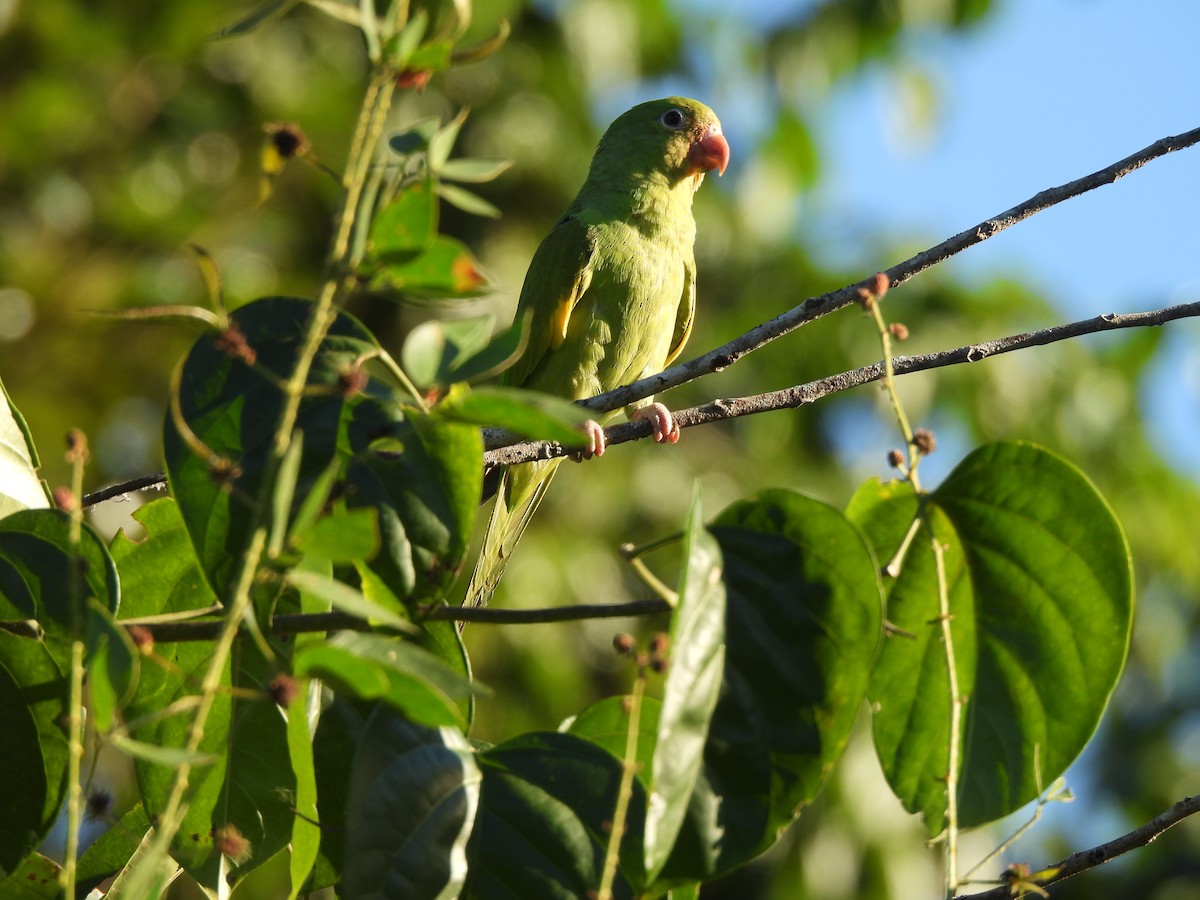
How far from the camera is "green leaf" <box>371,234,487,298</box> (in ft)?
3.10

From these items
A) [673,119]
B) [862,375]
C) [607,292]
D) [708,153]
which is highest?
[673,119]

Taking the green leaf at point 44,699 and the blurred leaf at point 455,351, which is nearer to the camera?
the blurred leaf at point 455,351

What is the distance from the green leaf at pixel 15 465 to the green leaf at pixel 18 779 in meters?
0.21

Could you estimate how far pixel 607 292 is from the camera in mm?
3479

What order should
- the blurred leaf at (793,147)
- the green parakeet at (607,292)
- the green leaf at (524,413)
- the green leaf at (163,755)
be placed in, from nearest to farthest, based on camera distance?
the green leaf at (163,755) → the green leaf at (524,413) → the green parakeet at (607,292) → the blurred leaf at (793,147)

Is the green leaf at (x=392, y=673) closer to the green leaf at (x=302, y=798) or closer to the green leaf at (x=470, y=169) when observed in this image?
the green leaf at (x=302, y=798)

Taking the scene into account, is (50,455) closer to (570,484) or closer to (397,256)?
(570,484)

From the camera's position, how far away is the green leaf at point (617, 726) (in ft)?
4.31

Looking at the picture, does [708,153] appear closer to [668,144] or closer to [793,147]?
[668,144]

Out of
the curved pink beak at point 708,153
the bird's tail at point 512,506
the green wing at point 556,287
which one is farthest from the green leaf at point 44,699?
the curved pink beak at point 708,153

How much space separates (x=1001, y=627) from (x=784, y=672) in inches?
13.1

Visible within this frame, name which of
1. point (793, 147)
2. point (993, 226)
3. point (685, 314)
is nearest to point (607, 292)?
point (685, 314)

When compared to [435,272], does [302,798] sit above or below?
below

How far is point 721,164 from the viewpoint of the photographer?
156 inches
